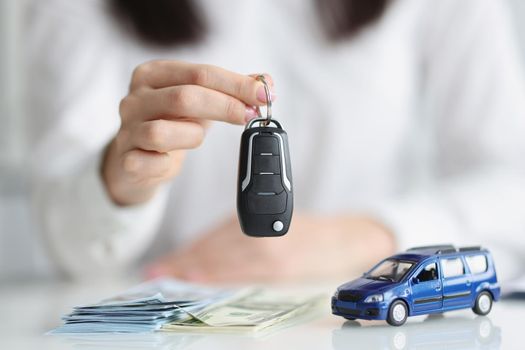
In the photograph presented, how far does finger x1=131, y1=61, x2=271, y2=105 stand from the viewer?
1.01 meters

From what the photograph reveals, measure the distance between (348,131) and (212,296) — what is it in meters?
0.93

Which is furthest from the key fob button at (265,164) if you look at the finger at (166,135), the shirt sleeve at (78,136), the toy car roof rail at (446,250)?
the shirt sleeve at (78,136)

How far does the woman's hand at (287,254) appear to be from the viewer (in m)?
1.60

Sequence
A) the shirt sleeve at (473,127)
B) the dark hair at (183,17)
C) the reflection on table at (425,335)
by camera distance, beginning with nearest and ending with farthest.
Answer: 1. the reflection on table at (425,335)
2. the shirt sleeve at (473,127)
3. the dark hair at (183,17)

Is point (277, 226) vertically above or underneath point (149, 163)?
underneath

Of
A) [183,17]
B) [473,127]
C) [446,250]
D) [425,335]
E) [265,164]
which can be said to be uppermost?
[183,17]

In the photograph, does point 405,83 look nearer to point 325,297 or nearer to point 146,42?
point 146,42

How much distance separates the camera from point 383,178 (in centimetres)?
209

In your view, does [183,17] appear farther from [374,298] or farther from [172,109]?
[374,298]

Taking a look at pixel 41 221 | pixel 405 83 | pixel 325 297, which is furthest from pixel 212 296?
pixel 405 83

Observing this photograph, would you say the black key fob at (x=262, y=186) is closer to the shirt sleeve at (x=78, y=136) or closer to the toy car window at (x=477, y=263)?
the toy car window at (x=477, y=263)

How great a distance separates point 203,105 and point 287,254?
67 cm

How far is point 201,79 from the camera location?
1038 mm

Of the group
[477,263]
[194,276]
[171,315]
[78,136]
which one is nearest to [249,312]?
[171,315]
